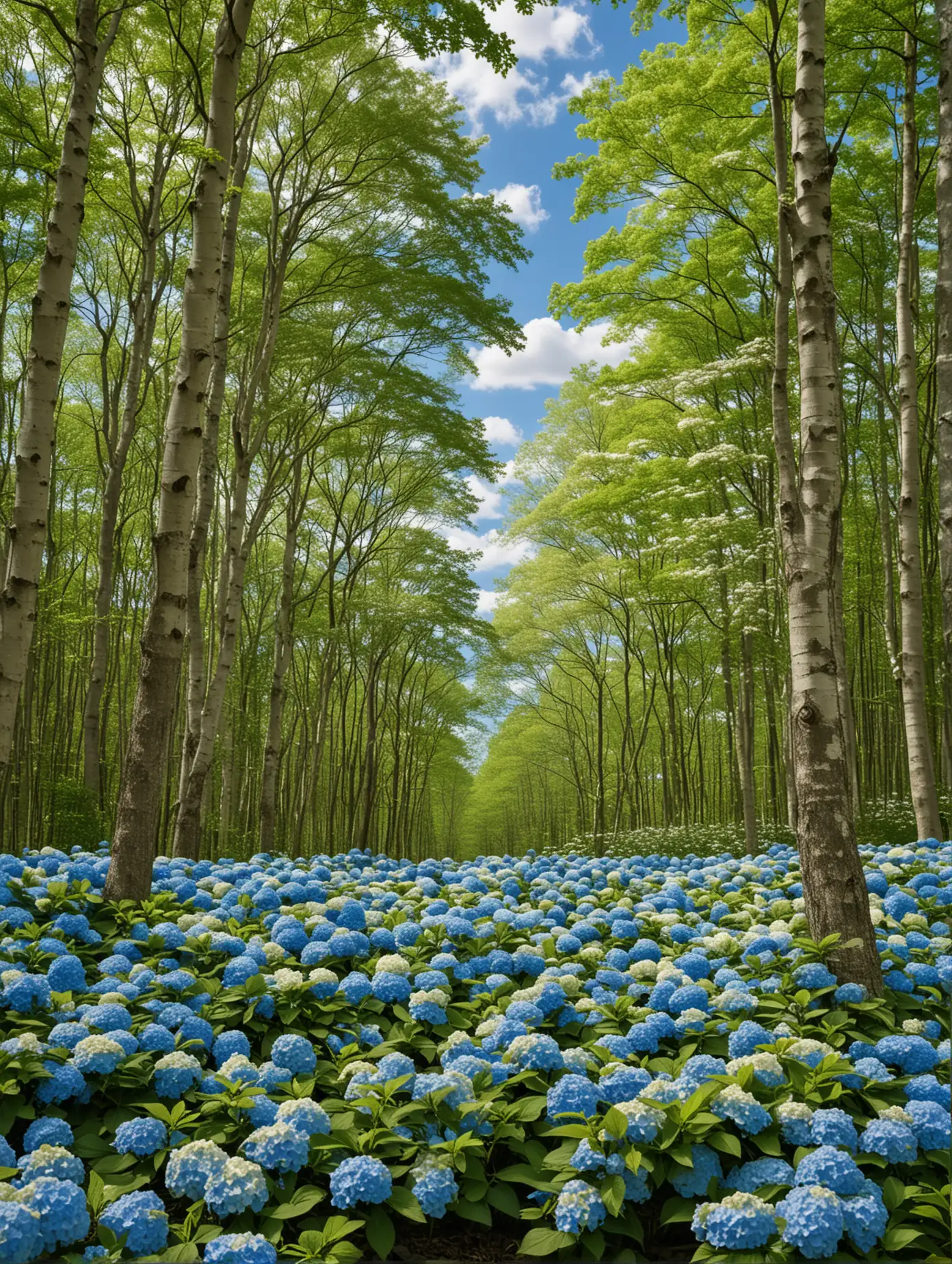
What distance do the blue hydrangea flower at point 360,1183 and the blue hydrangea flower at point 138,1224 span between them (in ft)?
1.33

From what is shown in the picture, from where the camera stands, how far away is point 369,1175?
2061 mm

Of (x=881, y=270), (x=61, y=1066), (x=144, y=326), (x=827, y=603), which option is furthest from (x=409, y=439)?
(x=61, y=1066)

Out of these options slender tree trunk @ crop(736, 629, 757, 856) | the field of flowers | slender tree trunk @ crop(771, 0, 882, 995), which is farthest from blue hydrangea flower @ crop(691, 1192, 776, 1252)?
slender tree trunk @ crop(736, 629, 757, 856)

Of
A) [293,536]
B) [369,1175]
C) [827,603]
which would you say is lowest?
[369,1175]

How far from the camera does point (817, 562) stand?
3.64m

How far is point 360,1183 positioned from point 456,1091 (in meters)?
0.46

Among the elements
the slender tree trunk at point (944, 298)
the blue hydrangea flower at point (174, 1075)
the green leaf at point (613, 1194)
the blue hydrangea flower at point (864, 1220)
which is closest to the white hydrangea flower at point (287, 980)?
the blue hydrangea flower at point (174, 1075)

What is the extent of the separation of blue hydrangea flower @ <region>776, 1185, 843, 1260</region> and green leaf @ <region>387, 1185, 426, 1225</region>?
0.89 meters

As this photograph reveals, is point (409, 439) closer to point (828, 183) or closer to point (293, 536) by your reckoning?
point (293, 536)

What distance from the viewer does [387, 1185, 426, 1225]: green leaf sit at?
2.06 m

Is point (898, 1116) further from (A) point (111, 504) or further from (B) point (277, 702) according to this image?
(A) point (111, 504)

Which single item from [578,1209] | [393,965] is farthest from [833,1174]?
[393,965]

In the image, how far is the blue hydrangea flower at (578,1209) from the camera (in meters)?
2.04

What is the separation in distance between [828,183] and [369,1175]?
4343mm
